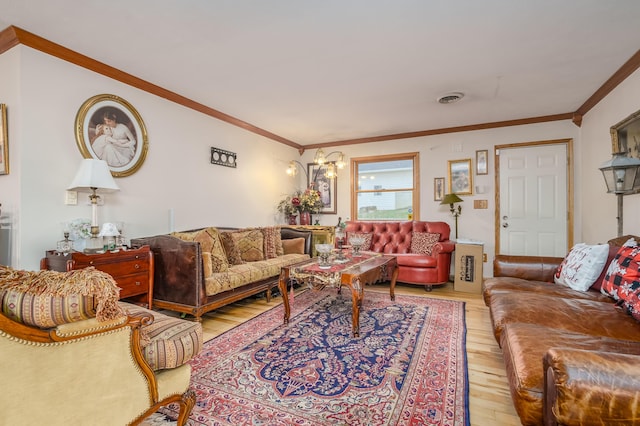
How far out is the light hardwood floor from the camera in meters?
1.62

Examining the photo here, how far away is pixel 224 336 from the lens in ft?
8.50

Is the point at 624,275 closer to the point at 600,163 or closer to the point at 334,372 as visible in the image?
the point at 334,372

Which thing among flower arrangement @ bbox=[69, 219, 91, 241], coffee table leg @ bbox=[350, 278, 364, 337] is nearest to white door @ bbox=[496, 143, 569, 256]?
coffee table leg @ bbox=[350, 278, 364, 337]

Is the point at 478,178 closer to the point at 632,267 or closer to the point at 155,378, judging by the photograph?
the point at 632,267

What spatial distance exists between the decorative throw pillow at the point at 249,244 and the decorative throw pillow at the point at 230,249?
0.07 metres

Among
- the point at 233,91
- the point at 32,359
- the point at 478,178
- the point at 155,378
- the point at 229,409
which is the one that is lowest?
the point at 229,409

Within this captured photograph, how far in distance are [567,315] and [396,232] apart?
122 inches

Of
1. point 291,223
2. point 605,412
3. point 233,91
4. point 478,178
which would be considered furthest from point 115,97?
point 478,178

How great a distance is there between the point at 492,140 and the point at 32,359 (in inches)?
214

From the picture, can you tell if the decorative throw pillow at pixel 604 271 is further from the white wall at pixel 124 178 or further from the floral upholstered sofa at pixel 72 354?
the white wall at pixel 124 178

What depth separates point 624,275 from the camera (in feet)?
6.50

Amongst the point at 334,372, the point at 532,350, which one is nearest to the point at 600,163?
the point at 532,350

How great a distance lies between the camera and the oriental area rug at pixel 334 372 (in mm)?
1599

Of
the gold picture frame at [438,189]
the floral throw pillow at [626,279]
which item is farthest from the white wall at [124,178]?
the floral throw pillow at [626,279]
